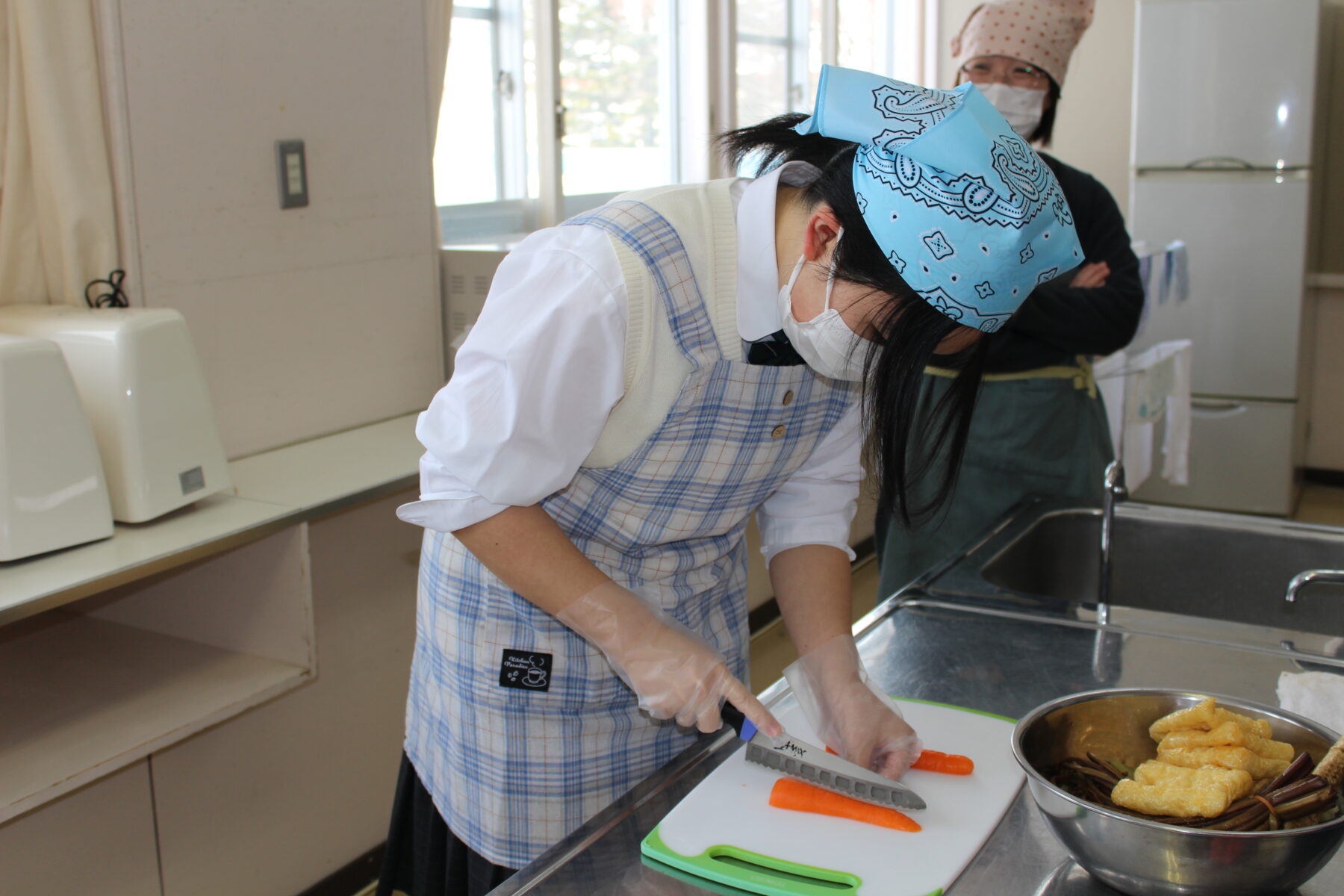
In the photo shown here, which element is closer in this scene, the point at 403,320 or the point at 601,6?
the point at 403,320

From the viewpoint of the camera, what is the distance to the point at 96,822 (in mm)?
1587

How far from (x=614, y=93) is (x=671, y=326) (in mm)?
2485

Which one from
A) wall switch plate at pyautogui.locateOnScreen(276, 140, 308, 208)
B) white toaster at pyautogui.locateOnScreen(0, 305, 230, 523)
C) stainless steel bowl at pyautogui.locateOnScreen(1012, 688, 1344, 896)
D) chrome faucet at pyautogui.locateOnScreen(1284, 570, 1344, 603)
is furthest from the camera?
wall switch plate at pyautogui.locateOnScreen(276, 140, 308, 208)

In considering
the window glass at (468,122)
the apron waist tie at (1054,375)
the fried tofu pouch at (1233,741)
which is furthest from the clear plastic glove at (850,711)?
the window glass at (468,122)

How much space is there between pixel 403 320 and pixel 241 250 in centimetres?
39

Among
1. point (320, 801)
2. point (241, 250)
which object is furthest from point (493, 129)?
point (320, 801)

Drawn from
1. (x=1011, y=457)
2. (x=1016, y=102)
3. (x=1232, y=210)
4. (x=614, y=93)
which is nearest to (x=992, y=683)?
(x=1011, y=457)

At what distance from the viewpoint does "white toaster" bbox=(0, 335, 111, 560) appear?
130cm

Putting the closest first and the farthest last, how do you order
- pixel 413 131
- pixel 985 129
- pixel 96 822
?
pixel 985 129 → pixel 96 822 → pixel 413 131

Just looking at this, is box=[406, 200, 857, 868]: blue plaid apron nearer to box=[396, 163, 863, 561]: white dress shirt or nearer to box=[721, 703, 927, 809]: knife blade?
box=[396, 163, 863, 561]: white dress shirt

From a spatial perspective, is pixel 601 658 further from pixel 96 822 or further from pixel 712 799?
pixel 96 822

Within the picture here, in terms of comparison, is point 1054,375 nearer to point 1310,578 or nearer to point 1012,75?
point 1012,75

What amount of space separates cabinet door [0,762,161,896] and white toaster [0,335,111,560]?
0.40 metres

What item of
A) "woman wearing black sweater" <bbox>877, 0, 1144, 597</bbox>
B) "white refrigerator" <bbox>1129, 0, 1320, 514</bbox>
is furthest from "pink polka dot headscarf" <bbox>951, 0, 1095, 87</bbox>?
"white refrigerator" <bbox>1129, 0, 1320, 514</bbox>
